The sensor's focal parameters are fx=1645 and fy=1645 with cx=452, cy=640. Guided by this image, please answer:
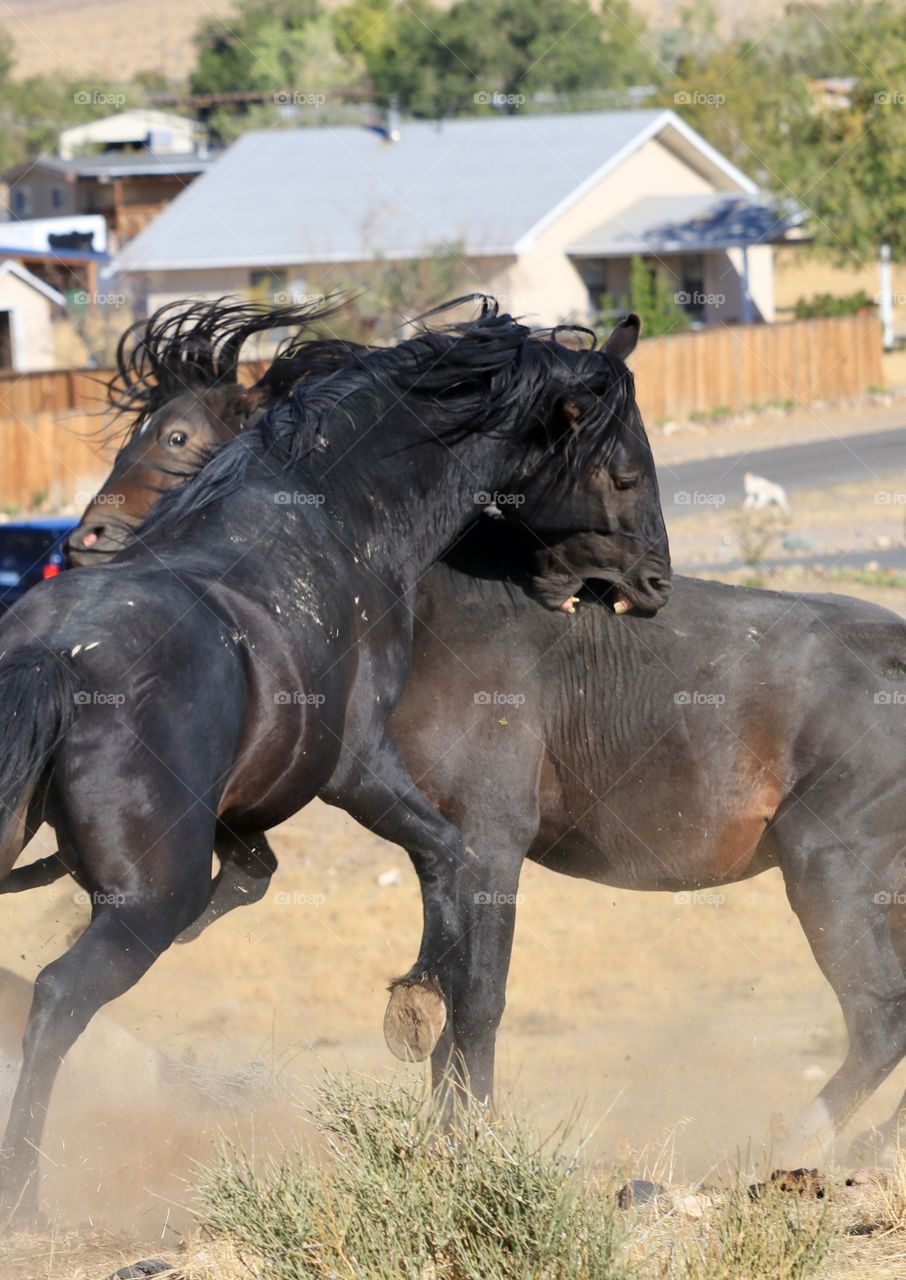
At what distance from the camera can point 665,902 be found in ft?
28.9

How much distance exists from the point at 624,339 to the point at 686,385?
26.8 m

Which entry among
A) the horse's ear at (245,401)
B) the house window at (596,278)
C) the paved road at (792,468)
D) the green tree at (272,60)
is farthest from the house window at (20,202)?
the horse's ear at (245,401)

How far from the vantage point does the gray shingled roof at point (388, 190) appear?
38.2m

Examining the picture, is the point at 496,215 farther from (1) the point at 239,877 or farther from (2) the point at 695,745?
(1) the point at 239,877

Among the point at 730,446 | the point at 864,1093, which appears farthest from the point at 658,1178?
the point at 730,446

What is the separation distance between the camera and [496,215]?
1521 inches

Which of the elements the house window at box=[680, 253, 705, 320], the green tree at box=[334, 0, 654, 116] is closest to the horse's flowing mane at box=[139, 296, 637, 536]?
the house window at box=[680, 253, 705, 320]

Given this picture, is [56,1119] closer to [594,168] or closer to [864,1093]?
[864,1093]

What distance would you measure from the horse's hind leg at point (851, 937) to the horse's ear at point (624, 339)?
5.44ft

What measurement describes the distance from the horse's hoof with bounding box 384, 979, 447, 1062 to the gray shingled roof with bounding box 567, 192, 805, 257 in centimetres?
3558
